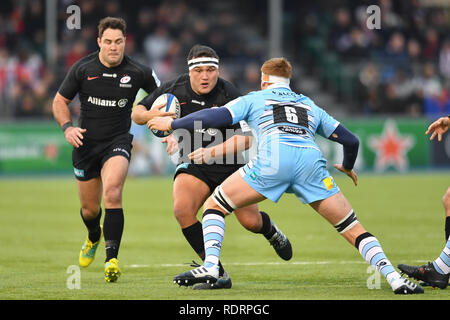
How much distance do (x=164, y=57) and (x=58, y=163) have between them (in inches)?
210

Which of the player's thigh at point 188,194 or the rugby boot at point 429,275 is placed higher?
the player's thigh at point 188,194

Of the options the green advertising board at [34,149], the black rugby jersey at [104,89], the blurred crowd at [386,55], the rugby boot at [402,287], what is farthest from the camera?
the blurred crowd at [386,55]

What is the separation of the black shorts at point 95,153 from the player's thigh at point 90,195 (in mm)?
→ 73

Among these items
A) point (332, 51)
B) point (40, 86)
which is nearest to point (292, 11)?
point (332, 51)

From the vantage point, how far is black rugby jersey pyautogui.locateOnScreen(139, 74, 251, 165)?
30.3ft

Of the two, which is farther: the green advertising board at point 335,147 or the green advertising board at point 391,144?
the green advertising board at point 391,144

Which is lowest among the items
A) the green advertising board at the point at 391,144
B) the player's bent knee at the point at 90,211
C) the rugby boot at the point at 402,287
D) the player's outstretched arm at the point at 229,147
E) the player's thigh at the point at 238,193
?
the green advertising board at the point at 391,144

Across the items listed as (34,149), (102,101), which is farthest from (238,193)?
(34,149)

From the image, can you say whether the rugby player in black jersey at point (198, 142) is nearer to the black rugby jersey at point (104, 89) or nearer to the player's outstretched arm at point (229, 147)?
the player's outstretched arm at point (229, 147)

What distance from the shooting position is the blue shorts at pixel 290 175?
7.93 metres

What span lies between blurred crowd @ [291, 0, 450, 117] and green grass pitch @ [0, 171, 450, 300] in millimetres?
6536

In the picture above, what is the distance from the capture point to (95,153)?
396 inches

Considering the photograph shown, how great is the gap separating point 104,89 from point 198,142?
1361mm

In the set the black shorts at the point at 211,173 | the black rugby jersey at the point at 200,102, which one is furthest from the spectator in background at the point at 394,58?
the black shorts at the point at 211,173
